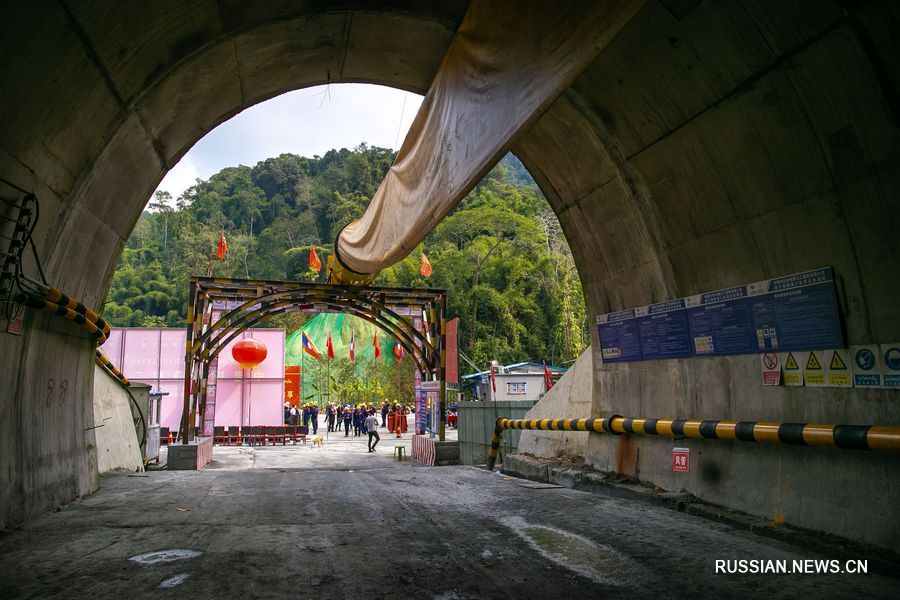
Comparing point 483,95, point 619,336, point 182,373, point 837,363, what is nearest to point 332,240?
point 182,373

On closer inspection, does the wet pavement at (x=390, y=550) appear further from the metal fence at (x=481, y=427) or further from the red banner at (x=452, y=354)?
the red banner at (x=452, y=354)

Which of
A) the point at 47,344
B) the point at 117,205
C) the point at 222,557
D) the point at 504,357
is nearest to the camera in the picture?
the point at 222,557

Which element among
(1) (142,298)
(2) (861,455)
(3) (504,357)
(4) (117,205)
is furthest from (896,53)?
(1) (142,298)

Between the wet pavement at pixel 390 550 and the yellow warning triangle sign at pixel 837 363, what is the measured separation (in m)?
1.37

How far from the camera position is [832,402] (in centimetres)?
471

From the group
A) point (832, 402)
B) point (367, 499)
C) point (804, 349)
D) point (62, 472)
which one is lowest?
point (367, 499)

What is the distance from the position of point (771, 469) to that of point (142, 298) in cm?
7642

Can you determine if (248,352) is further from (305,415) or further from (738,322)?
(738,322)

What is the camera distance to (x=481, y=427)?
15.3 meters

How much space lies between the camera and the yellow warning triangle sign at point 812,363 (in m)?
4.83

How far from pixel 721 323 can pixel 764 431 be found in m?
1.18

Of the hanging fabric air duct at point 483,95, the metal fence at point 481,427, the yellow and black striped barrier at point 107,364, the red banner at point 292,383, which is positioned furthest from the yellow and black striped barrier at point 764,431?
the red banner at point 292,383

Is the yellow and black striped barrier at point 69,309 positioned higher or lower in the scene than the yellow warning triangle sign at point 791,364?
higher

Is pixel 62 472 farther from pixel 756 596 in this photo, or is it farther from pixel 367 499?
pixel 756 596
